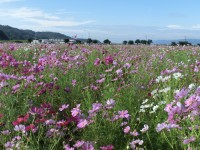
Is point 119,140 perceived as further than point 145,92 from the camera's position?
No

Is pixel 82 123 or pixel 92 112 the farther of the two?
pixel 92 112

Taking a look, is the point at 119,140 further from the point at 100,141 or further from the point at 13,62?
the point at 13,62

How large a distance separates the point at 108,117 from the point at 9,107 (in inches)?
37.1

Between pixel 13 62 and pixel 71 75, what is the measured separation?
0.81 metres

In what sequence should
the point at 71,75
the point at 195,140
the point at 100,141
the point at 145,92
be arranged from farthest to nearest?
the point at 71,75, the point at 145,92, the point at 100,141, the point at 195,140

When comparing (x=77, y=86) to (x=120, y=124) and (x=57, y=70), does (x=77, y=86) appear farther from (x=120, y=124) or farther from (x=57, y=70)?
(x=120, y=124)

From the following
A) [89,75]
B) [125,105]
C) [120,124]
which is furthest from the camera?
[89,75]

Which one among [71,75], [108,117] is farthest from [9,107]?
[71,75]

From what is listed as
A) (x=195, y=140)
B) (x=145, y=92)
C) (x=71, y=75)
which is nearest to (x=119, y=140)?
(x=195, y=140)

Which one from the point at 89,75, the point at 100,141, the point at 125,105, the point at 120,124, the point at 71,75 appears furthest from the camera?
the point at 89,75

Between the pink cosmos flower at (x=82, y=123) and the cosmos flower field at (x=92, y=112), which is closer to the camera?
the cosmos flower field at (x=92, y=112)

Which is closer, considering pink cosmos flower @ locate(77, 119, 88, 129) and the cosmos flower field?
the cosmos flower field

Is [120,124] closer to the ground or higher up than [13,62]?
closer to the ground

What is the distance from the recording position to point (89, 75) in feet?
16.9
